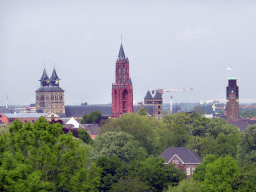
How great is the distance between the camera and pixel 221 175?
61.8m

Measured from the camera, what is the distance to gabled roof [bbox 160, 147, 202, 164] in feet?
281

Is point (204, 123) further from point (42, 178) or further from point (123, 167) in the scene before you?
point (42, 178)

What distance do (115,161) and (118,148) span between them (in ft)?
30.5

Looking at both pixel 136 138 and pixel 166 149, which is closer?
pixel 166 149

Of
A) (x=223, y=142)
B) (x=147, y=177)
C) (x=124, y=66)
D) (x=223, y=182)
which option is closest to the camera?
(x=223, y=182)

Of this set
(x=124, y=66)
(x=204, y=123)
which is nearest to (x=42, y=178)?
(x=204, y=123)

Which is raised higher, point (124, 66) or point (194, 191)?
point (124, 66)

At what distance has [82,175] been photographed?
2003 inches

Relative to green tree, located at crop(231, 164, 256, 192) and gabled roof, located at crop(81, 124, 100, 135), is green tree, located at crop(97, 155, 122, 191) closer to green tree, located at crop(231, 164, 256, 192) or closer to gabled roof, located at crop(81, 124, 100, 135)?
green tree, located at crop(231, 164, 256, 192)

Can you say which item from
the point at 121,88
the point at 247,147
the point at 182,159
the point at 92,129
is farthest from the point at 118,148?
the point at 121,88

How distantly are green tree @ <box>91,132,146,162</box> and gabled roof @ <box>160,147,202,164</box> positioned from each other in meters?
3.77

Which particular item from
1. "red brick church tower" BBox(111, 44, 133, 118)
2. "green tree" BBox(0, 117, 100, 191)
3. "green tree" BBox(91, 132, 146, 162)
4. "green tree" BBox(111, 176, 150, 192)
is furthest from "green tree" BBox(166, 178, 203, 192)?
"red brick church tower" BBox(111, 44, 133, 118)

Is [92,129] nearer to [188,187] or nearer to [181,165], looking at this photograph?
[181,165]

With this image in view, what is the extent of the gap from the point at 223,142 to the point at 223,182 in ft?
128
